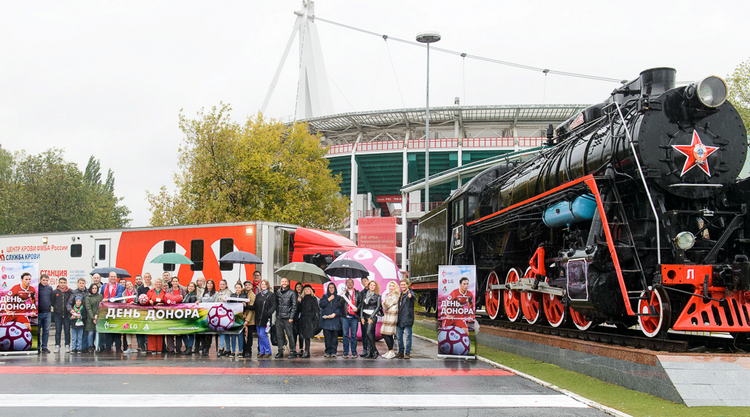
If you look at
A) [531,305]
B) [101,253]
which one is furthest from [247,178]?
[531,305]

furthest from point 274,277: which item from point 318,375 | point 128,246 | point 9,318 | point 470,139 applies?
point 470,139

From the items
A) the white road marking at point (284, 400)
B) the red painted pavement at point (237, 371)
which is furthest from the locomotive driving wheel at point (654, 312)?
Result: the red painted pavement at point (237, 371)

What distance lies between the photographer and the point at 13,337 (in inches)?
469

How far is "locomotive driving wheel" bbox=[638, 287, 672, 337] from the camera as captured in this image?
8.08 m

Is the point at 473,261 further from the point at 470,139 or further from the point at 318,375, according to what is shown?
the point at 470,139

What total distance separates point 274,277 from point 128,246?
199 inches

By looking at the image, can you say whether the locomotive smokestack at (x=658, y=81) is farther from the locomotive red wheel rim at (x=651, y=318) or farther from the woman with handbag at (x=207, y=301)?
the woman with handbag at (x=207, y=301)

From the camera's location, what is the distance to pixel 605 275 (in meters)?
8.56

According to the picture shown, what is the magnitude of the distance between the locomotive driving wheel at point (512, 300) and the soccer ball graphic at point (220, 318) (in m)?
5.97

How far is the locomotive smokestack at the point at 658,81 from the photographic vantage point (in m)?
9.03

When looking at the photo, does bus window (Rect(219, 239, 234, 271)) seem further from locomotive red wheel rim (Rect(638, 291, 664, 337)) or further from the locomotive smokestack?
the locomotive smokestack

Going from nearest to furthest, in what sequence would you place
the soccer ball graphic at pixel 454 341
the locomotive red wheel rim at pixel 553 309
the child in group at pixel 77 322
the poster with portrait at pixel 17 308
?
1. the locomotive red wheel rim at pixel 553 309
2. the soccer ball graphic at pixel 454 341
3. the poster with portrait at pixel 17 308
4. the child in group at pixel 77 322

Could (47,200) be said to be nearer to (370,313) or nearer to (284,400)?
(370,313)

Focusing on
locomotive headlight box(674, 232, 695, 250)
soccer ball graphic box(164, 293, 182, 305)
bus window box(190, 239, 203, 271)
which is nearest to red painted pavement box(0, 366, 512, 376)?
soccer ball graphic box(164, 293, 182, 305)
